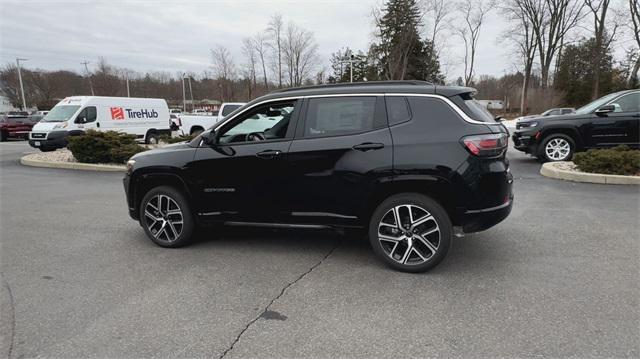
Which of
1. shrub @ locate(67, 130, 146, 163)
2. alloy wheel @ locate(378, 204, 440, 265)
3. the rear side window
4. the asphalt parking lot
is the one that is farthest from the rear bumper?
shrub @ locate(67, 130, 146, 163)

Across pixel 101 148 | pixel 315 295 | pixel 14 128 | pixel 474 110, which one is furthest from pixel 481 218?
pixel 14 128

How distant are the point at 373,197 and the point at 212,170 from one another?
185cm

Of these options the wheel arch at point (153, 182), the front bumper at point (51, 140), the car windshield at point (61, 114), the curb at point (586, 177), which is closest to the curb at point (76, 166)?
the front bumper at point (51, 140)

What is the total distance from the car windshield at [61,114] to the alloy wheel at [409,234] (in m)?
16.5

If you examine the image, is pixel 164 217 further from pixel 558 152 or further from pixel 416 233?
pixel 558 152

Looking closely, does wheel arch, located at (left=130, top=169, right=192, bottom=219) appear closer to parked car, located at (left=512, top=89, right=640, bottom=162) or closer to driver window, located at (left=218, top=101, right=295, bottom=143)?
driver window, located at (left=218, top=101, right=295, bottom=143)

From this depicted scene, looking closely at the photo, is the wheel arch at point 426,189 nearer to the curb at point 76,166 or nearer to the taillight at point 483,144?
the taillight at point 483,144

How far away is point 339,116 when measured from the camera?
4.11m

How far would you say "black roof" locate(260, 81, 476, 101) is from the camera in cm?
394

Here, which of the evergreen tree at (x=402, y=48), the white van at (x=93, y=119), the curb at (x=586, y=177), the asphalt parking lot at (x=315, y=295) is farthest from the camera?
the evergreen tree at (x=402, y=48)

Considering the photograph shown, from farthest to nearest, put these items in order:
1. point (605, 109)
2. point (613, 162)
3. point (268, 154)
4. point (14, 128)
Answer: point (14, 128), point (605, 109), point (613, 162), point (268, 154)

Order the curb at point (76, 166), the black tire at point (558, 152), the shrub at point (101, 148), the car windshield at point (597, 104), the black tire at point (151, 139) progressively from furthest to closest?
the black tire at point (151, 139) < the shrub at point (101, 148) < the curb at point (76, 166) < the black tire at point (558, 152) < the car windshield at point (597, 104)

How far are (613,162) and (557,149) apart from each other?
97.1 inches

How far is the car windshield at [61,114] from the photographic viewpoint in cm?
1603
